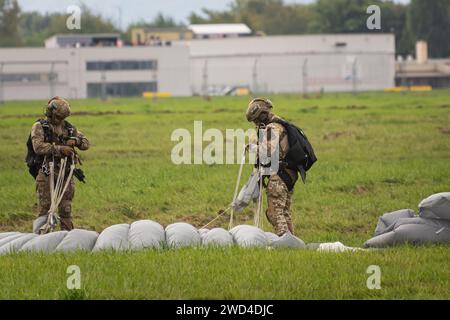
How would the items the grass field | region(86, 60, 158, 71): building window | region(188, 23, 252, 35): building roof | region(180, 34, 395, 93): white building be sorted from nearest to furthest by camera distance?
the grass field < region(86, 60, 158, 71): building window < region(180, 34, 395, 93): white building < region(188, 23, 252, 35): building roof

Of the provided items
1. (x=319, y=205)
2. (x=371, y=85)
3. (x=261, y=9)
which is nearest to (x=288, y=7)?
(x=261, y=9)

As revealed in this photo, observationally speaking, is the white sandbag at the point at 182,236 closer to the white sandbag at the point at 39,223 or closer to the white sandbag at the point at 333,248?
the white sandbag at the point at 333,248

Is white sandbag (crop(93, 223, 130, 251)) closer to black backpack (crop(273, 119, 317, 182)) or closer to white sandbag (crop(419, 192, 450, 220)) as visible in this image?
black backpack (crop(273, 119, 317, 182))

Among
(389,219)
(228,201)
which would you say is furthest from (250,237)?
(228,201)

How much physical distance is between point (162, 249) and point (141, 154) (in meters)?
16.9

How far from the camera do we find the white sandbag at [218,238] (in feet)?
42.2

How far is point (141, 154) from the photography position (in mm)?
29219

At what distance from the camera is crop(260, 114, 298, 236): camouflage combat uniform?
46.7 feet

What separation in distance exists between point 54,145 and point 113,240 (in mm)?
2323

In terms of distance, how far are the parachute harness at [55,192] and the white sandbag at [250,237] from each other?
2291 millimetres

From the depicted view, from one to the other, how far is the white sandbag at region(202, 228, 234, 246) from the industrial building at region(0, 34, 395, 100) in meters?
79.9

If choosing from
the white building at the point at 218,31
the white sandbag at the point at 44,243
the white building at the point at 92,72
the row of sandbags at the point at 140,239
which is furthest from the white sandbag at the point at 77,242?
the white building at the point at 218,31

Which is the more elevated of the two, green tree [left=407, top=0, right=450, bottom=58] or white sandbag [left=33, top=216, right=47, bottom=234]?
green tree [left=407, top=0, right=450, bottom=58]

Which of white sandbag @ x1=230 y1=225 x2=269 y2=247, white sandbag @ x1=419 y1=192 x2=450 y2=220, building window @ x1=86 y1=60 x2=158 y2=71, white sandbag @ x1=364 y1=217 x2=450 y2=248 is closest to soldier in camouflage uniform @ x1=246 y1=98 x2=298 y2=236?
white sandbag @ x1=230 y1=225 x2=269 y2=247
